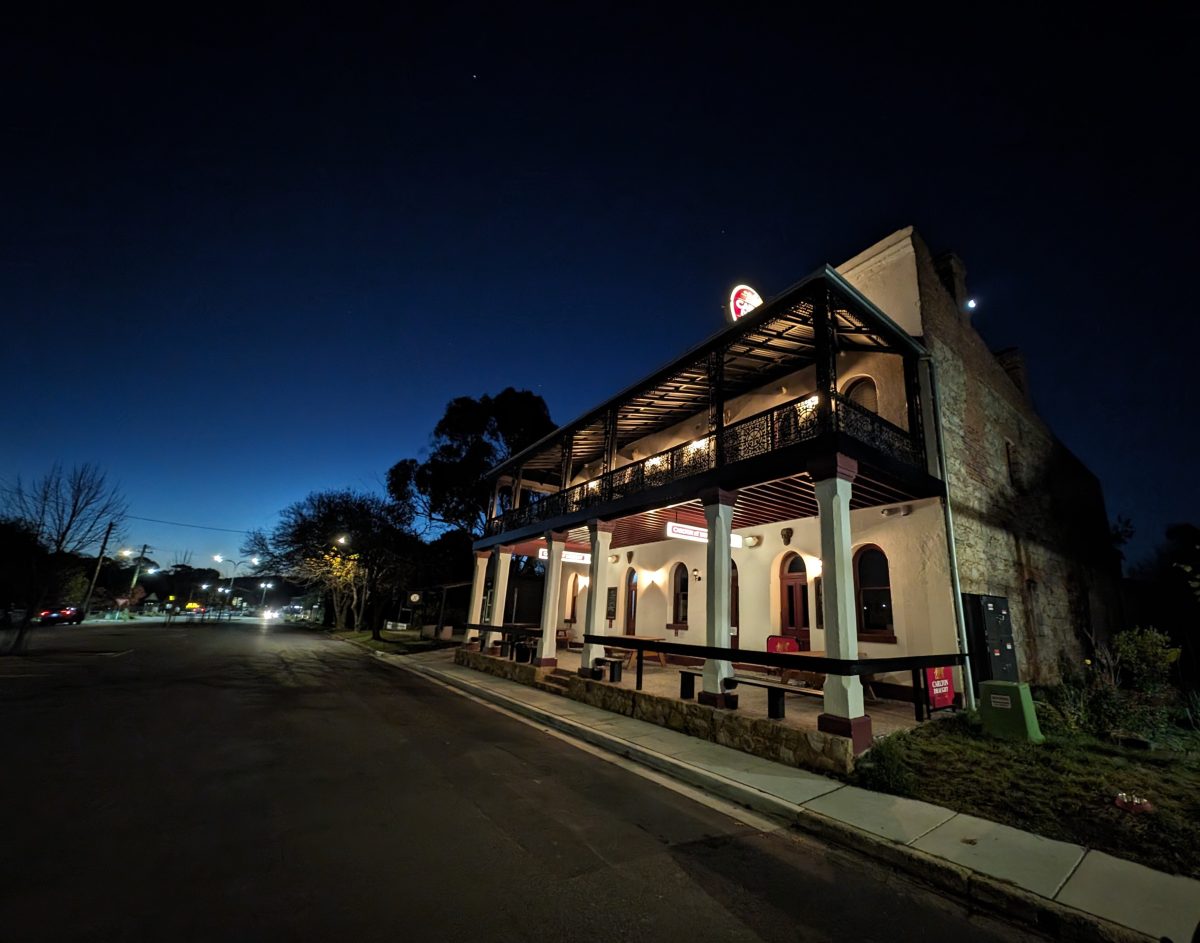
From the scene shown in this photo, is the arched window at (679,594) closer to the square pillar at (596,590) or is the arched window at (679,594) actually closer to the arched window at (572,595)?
the square pillar at (596,590)

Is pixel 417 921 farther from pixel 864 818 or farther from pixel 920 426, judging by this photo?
pixel 920 426

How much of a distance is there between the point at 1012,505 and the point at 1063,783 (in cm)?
945

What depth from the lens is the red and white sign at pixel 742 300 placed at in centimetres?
1461

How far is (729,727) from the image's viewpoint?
7.66 m

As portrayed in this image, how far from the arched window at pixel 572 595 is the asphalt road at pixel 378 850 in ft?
46.7

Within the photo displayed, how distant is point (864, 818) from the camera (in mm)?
4898

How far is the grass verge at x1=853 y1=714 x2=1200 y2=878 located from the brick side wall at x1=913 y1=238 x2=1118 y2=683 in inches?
153

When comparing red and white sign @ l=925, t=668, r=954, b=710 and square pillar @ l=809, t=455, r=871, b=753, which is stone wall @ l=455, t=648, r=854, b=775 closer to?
square pillar @ l=809, t=455, r=871, b=753

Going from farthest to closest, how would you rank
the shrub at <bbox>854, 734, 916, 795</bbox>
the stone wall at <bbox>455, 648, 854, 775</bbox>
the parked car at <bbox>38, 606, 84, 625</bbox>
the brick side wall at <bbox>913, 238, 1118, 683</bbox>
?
1. the parked car at <bbox>38, 606, 84, 625</bbox>
2. the brick side wall at <bbox>913, 238, 1118, 683</bbox>
3. the stone wall at <bbox>455, 648, 854, 775</bbox>
4. the shrub at <bbox>854, 734, 916, 795</bbox>

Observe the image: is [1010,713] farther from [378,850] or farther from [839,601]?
[378,850]

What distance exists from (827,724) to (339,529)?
109 feet

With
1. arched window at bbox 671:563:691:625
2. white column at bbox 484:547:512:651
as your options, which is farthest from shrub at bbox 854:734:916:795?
white column at bbox 484:547:512:651

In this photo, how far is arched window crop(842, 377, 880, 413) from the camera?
11578 mm

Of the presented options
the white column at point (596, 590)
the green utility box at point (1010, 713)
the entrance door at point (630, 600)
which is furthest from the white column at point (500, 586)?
the green utility box at point (1010, 713)
